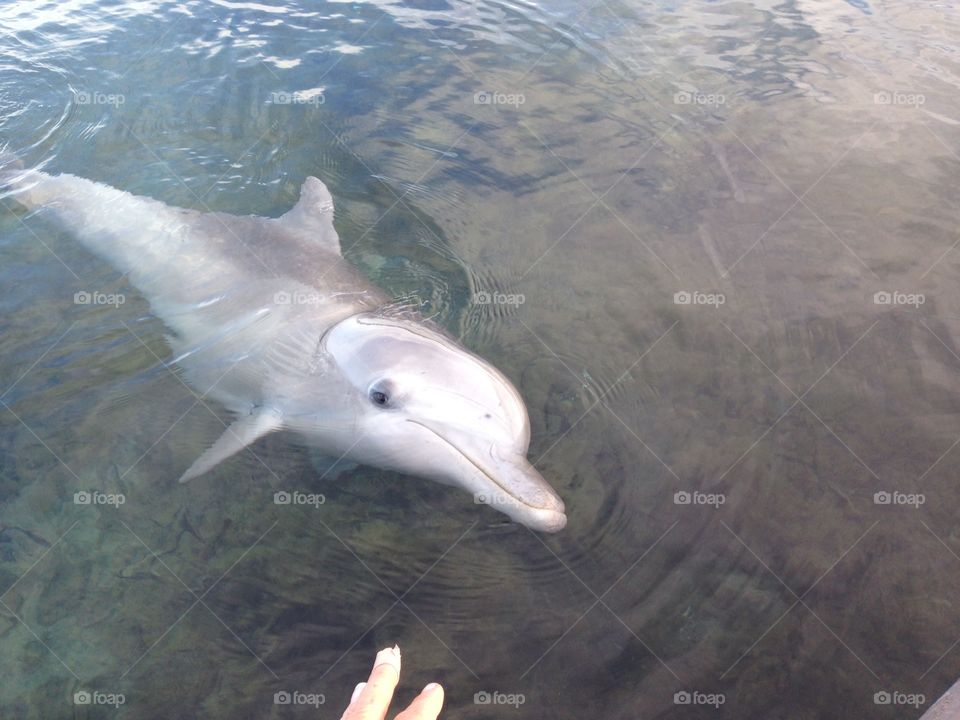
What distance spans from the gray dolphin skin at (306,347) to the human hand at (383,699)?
1672 millimetres

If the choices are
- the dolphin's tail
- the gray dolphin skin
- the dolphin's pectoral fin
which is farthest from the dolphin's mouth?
the dolphin's tail

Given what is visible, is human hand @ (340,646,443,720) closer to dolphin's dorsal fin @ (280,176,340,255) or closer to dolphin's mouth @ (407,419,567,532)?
dolphin's mouth @ (407,419,567,532)

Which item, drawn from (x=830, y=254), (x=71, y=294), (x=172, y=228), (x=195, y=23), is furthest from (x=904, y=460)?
(x=195, y=23)

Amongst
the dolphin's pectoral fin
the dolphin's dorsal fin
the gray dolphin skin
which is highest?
the dolphin's dorsal fin

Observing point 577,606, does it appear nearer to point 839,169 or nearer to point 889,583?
point 889,583

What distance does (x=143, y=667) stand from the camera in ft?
13.6

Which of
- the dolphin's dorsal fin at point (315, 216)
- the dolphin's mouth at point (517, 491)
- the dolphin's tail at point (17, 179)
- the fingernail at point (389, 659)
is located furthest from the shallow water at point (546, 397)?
the fingernail at point (389, 659)

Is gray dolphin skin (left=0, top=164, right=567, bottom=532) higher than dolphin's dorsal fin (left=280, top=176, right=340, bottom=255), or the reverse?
dolphin's dorsal fin (left=280, top=176, right=340, bottom=255)

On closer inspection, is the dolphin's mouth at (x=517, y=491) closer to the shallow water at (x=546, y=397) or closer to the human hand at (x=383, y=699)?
the shallow water at (x=546, y=397)

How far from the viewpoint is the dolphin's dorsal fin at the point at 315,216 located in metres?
6.40

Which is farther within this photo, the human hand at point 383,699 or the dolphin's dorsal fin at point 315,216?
the dolphin's dorsal fin at point 315,216

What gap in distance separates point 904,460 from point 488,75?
22.5 ft

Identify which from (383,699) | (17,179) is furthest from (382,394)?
(17,179)

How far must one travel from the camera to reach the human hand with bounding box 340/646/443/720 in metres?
2.24
